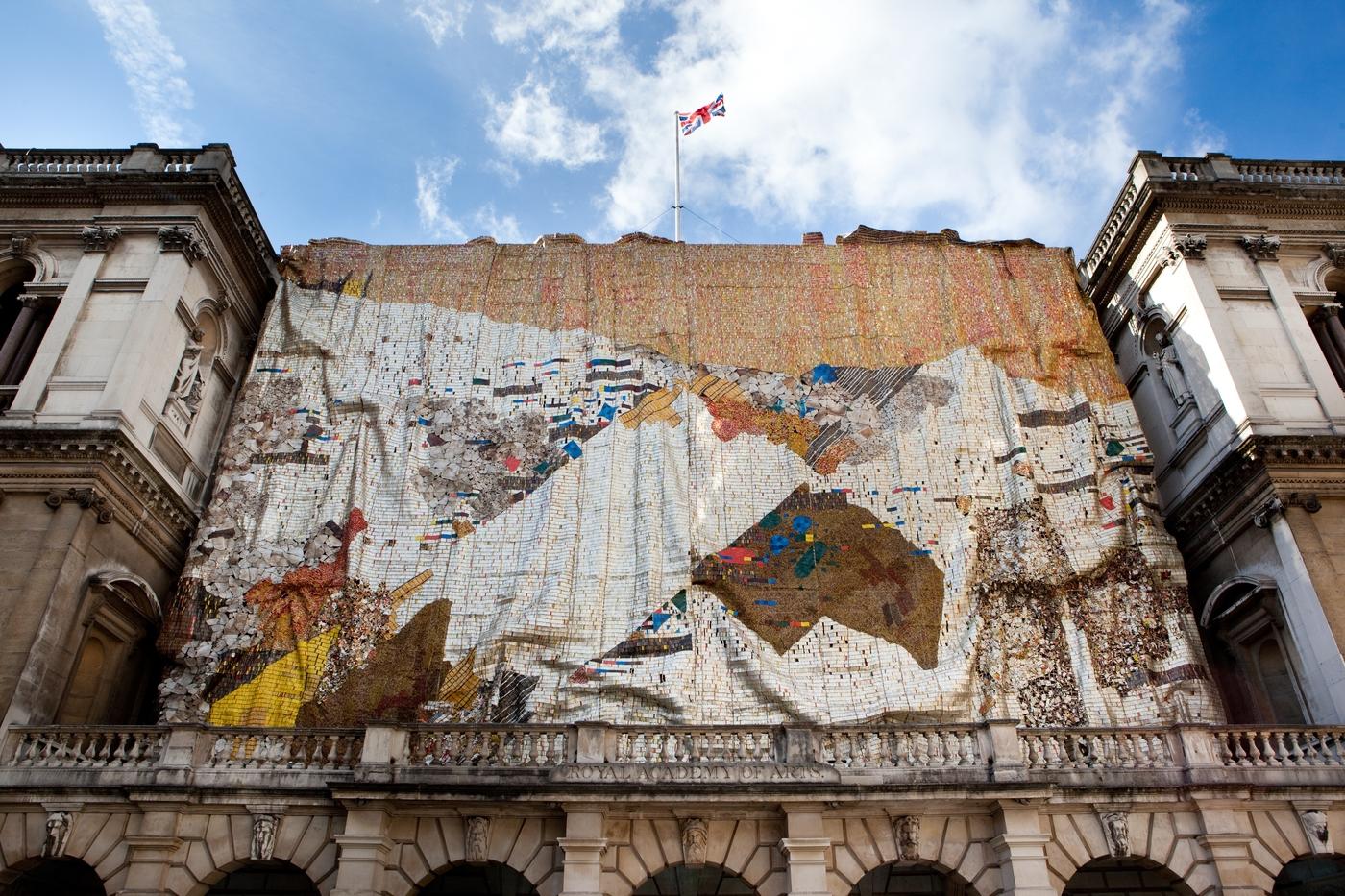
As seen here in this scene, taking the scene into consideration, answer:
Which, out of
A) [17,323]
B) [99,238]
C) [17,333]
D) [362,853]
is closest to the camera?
[362,853]

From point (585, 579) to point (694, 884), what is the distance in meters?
6.19

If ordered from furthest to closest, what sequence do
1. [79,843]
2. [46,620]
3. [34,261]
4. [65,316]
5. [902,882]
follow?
[34,261] < [65,316] < [902,882] < [46,620] < [79,843]

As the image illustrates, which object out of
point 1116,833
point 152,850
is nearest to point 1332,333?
point 1116,833

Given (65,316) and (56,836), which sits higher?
(65,316)

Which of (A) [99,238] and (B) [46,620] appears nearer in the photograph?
(B) [46,620]

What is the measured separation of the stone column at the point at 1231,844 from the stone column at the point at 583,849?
31.6 feet

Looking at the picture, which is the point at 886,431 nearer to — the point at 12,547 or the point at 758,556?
the point at 758,556

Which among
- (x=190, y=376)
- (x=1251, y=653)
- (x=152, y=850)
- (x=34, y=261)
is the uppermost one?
(x=34, y=261)

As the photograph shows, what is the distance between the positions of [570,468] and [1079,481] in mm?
11268

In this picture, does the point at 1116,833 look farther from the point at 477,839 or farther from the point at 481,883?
the point at 481,883

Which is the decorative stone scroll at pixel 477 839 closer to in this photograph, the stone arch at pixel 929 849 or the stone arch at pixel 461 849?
the stone arch at pixel 461 849

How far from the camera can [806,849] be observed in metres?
15.7

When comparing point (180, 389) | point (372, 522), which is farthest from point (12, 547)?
point (372, 522)

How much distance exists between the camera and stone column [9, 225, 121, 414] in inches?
779
